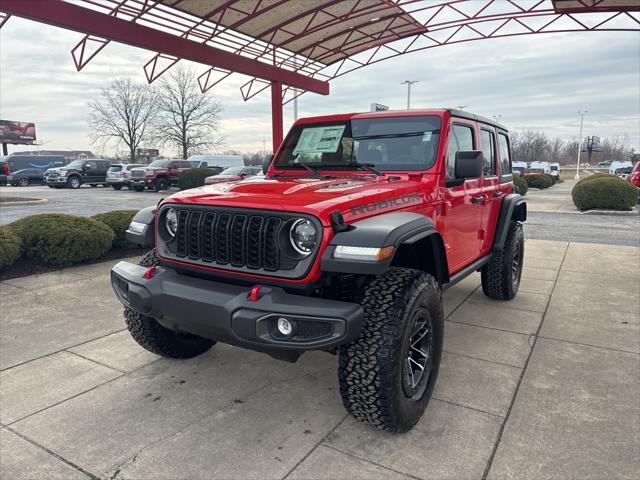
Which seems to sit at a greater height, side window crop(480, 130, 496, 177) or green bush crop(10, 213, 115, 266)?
side window crop(480, 130, 496, 177)

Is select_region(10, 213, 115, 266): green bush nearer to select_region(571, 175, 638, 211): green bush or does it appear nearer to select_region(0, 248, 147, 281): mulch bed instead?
select_region(0, 248, 147, 281): mulch bed

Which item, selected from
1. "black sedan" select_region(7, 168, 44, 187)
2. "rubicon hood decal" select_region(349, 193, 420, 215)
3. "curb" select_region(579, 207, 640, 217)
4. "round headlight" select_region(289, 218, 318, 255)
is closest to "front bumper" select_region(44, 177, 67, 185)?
"black sedan" select_region(7, 168, 44, 187)

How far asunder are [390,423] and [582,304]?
370 centimetres

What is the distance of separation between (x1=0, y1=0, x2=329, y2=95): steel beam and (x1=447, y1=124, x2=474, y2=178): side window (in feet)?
29.1

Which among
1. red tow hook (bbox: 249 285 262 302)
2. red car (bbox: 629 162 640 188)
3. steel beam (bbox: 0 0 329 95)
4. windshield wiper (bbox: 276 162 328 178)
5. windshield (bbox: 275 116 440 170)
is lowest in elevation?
red tow hook (bbox: 249 285 262 302)

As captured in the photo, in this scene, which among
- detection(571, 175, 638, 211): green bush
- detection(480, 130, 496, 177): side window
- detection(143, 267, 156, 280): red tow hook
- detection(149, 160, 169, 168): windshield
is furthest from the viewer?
detection(149, 160, 169, 168): windshield

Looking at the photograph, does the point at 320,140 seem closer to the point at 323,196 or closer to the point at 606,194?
the point at 323,196

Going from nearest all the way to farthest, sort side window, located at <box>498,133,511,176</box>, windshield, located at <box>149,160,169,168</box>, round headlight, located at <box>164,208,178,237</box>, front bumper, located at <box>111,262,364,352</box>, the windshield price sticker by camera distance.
Answer: front bumper, located at <box>111,262,364,352</box>, round headlight, located at <box>164,208,178,237</box>, the windshield price sticker, side window, located at <box>498,133,511,176</box>, windshield, located at <box>149,160,169,168</box>

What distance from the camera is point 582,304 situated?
512 cm

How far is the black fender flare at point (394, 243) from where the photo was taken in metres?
2.25

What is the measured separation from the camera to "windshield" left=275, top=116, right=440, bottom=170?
3.54 meters

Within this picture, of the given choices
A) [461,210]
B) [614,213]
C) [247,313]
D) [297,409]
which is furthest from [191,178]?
[247,313]

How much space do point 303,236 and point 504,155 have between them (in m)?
3.68

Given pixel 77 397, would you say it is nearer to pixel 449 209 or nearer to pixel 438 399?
pixel 438 399
